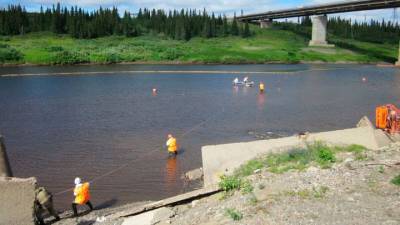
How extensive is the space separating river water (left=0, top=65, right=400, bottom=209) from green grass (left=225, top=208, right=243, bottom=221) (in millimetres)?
8943

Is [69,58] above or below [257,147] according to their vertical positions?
above

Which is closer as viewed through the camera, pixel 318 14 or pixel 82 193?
pixel 82 193

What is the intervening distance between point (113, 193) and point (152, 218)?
7.11m

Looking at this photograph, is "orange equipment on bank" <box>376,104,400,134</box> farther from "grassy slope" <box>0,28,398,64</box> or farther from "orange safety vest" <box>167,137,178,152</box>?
"grassy slope" <box>0,28,398,64</box>

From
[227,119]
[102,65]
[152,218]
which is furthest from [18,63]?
[152,218]

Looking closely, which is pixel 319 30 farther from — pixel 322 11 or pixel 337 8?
pixel 337 8

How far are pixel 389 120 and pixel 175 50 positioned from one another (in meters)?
107

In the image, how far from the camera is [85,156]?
31.3 meters

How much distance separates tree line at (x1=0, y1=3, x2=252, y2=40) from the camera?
166m

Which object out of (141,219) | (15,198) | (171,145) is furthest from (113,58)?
(141,219)

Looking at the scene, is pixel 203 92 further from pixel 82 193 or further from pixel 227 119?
pixel 82 193

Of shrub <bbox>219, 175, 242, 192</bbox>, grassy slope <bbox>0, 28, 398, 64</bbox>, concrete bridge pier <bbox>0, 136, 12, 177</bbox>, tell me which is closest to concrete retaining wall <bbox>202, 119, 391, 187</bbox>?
shrub <bbox>219, 175, 242, 192</bbox>

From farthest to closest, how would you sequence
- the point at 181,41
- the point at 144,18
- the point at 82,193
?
the point at 144,18 → the point at 181,41 → the point at 82,193

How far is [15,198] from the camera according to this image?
18.3 meters
